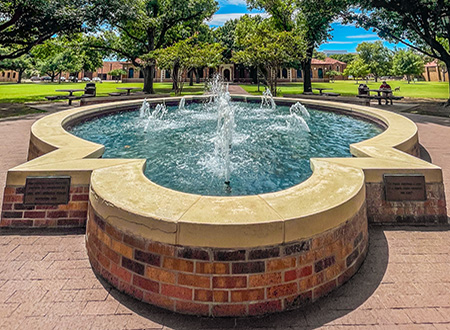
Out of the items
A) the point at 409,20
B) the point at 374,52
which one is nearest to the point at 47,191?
the point at 409,20

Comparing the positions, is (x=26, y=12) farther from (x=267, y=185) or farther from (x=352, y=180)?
(x=352, y=180)

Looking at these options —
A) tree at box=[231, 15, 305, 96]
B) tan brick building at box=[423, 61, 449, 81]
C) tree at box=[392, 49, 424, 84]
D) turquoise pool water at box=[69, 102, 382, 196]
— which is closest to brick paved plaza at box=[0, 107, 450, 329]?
turquoise pool water at box=[69, 102, 382, 196]

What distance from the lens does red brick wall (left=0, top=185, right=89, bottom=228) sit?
10.8ft

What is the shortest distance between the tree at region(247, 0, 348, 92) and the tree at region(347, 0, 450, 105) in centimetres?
157

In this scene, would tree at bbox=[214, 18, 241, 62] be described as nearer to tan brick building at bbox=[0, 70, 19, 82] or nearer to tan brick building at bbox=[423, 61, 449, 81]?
tan brick building at bbox=[0, 70, 19, 82]

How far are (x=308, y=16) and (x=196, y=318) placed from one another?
23.3 m

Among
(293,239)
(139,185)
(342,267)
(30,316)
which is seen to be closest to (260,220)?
(293,239)

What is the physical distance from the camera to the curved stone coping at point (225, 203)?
2.10m

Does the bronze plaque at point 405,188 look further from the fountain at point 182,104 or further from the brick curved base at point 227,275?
the fountain at point 182,104

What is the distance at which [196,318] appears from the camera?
207 centimetres

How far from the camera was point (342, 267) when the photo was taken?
95.5 inches

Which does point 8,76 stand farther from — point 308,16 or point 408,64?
point 408,64

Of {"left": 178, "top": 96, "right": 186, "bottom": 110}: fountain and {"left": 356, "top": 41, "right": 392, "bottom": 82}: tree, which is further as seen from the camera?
{"left": 356, "top": 41, "right": 392, "bottom": 82}: tree

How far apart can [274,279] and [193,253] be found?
0.66 m
